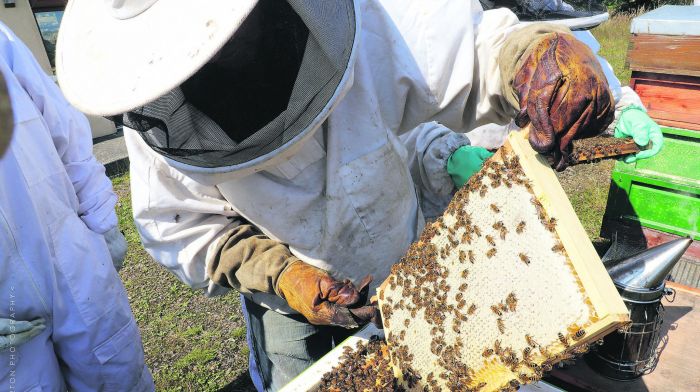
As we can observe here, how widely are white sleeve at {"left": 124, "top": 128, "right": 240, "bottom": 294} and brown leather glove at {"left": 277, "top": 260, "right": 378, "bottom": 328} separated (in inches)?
19.3

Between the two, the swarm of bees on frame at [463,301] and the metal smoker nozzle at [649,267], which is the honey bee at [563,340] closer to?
the swarm of bees on frame at [463,301]

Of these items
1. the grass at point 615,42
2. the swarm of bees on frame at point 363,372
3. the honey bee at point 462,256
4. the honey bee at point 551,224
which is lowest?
the grass at point 615,42

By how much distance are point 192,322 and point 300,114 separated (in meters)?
3.25

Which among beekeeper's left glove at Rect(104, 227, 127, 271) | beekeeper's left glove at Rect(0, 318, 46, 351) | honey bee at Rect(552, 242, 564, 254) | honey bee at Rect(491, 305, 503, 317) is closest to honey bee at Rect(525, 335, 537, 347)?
honey bee at Rect(491, 305, 503, 317)

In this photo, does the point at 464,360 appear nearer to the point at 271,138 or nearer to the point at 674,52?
the point at 271,138

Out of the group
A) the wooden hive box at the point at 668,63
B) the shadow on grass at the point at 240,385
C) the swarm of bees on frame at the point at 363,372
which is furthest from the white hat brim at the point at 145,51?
the wooden hive box at the point at 668,63

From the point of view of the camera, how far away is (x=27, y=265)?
210 centimetres

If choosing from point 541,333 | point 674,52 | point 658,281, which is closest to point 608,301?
point 541,333

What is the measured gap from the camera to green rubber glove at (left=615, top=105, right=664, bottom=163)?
1.68 meters

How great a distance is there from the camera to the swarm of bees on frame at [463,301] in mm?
1290

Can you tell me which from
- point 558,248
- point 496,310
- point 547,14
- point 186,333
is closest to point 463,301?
point 496,310

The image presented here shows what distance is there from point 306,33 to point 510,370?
45.7 inches

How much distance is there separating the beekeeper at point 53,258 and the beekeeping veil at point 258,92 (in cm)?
98

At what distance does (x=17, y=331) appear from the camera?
203cm
